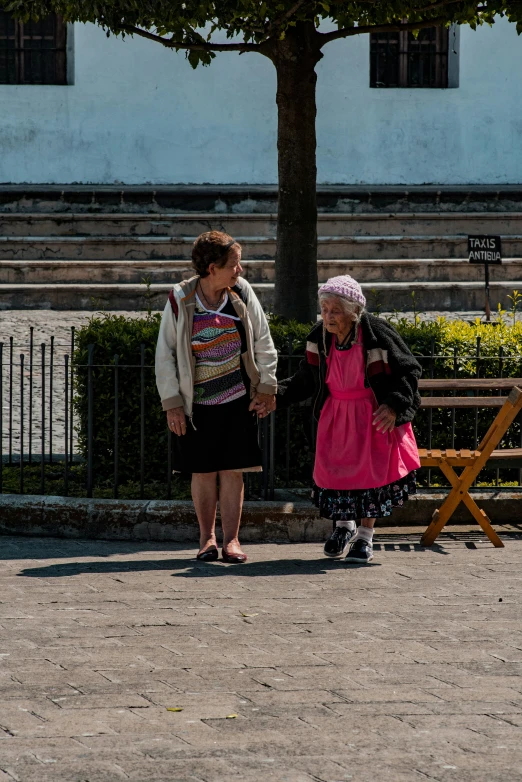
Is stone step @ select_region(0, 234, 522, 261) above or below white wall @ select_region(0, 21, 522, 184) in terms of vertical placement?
below

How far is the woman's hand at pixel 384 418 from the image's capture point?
260 inches

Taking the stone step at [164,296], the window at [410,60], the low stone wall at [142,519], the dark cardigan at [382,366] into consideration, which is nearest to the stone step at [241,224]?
the stone step at [164,296]

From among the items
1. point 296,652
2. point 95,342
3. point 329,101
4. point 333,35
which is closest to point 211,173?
point 329,101

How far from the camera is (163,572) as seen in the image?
6.51 m

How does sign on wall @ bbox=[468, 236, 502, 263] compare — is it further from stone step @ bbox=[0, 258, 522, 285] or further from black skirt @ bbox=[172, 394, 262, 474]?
black skirt @ bbox=[172, 394, 262, 474]

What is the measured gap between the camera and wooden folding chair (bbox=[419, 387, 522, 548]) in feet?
23.4

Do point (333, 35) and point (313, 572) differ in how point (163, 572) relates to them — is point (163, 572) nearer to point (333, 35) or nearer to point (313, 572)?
point (313, 572)

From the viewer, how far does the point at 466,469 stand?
7227 millimetres

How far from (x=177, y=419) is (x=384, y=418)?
1094mm

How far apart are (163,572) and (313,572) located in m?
0.78

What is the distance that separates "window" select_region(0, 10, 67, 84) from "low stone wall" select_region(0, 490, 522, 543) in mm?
14300

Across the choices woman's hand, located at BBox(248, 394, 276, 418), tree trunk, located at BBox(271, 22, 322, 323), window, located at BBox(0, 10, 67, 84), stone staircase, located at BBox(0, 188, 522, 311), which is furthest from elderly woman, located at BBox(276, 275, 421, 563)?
window, located at BBox(0, 10, 67, 84)

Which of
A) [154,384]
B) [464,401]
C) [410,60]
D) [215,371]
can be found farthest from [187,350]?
[410,60]

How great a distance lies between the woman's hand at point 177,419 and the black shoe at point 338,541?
103 cm
